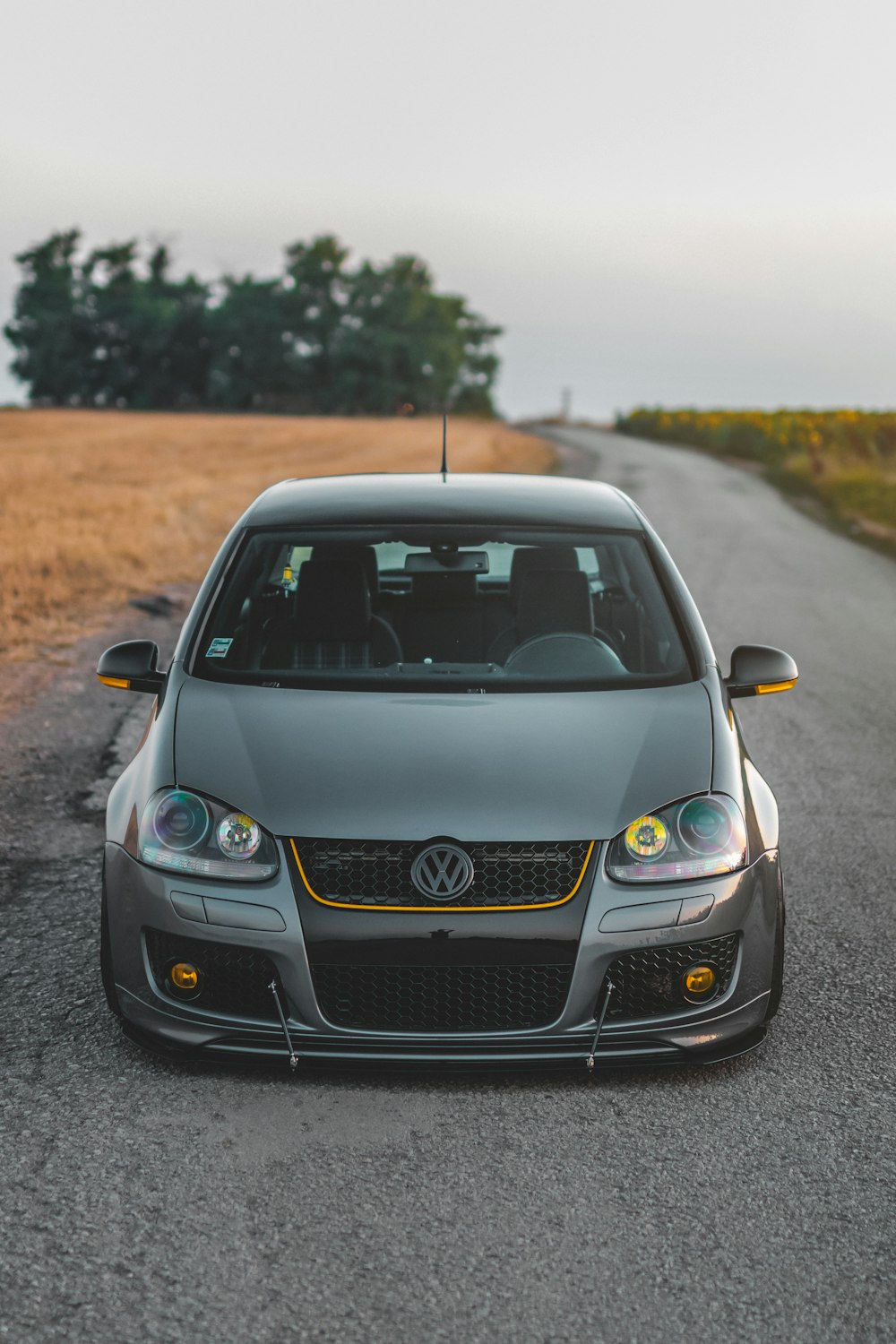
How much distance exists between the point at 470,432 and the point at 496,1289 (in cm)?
4669

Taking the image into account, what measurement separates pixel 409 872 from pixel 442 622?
1.59 m

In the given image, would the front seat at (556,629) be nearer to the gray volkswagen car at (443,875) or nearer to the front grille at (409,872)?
the gray volkswagen car at (443,875)

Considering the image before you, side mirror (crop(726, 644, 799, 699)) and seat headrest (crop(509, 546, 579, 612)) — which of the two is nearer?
A: side mirror (crop(726, 644, 799, 699))

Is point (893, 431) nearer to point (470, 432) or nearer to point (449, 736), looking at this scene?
point (470, 432)

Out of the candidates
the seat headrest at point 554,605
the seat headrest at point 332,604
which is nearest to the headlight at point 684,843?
the seat headrest at point 554,605

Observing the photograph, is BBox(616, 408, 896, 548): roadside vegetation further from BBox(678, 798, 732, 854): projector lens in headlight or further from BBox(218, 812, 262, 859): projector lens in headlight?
BBox(218, 812, 262, 859): projector lens in headlight

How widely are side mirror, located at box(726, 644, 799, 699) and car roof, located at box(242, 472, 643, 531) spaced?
1.99 ft

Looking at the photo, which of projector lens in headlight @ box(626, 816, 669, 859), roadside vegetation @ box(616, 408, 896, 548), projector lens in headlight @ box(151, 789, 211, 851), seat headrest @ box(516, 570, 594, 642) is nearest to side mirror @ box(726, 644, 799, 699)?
seat headrest @ box(516, 570, 594, 642)

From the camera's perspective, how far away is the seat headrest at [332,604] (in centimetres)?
432

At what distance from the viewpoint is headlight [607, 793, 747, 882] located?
10.4 feet

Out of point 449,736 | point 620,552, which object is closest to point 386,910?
point 449,736

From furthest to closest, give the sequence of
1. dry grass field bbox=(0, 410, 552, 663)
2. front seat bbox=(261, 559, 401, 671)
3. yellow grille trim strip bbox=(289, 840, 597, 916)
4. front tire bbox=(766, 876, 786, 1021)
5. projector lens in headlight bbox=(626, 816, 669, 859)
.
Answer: dry grass field bbox=(0, 410, 552, 663)
front seat bbox=(261, 559, 401, 671)
front tire bbox=(766, 876, 786, 1021)
projector lens in headlight bbox=(626, 816, 669, 859)
yellow grille trim strip bbox=(289, 840, 597, 916)

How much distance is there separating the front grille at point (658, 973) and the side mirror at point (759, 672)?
1.01m

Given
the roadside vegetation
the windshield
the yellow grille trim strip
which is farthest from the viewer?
the roadside vegetation
